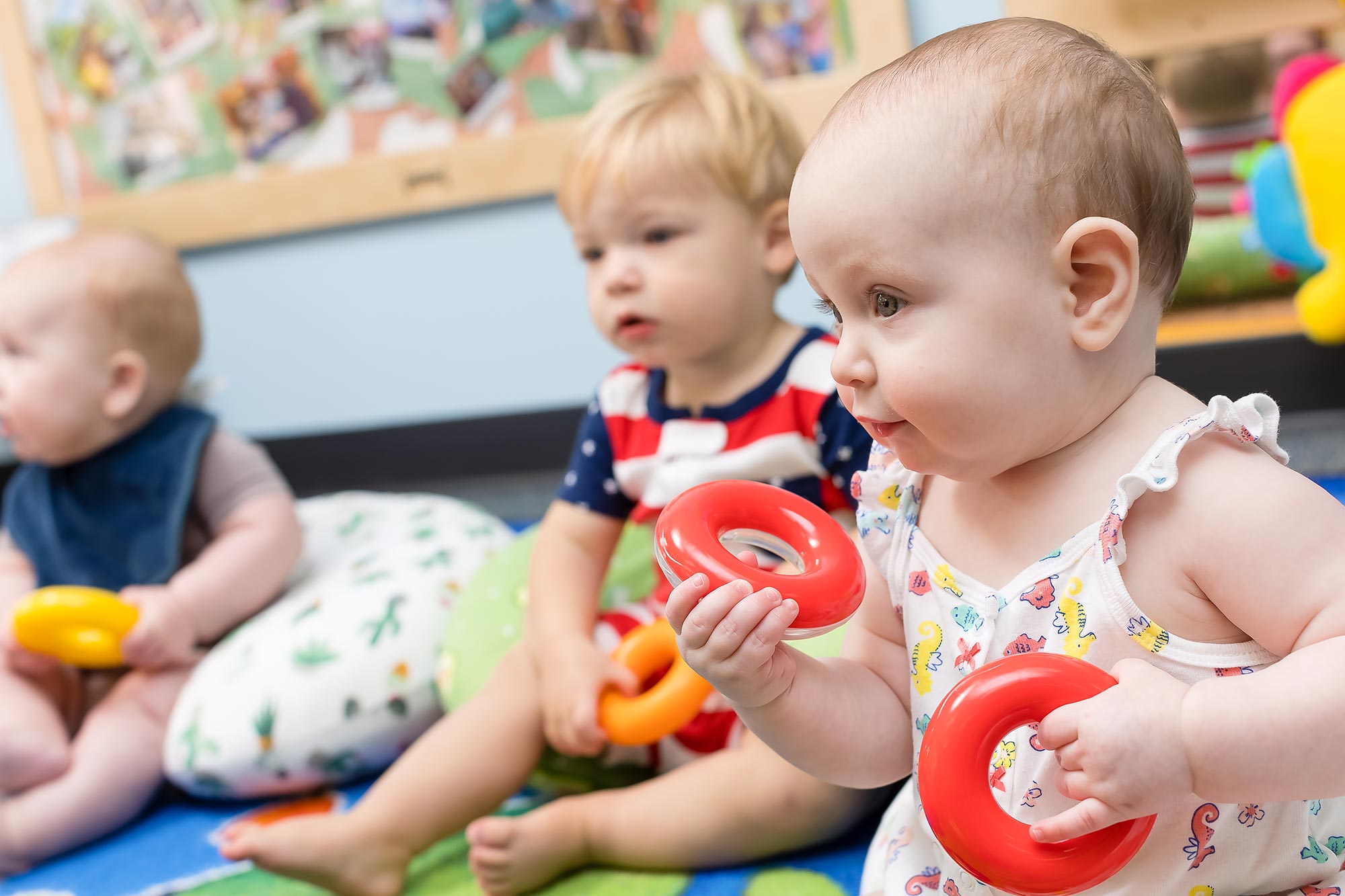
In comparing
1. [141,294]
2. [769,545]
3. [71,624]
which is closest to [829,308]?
[769,545]

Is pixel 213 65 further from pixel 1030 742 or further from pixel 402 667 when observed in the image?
pixel 1030 742

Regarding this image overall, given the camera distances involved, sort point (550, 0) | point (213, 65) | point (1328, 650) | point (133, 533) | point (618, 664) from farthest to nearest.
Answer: point (213, 65) → point (550, 0) → point (133, 533) → point (618, 664) → point (1328, 650)

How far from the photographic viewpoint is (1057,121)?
51 cm

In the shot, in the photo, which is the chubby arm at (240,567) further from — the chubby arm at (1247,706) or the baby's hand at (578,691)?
the chubby arm at (1247,706)

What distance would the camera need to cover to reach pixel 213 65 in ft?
6.89

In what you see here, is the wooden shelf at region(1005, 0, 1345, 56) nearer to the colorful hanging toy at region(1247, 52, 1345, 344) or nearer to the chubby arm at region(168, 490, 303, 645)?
the colorful hanging toy at region(1247, 52, 1345, 344)

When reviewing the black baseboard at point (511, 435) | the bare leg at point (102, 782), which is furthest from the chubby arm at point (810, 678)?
the black baseboard at point (511, 435)

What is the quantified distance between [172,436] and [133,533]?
0.11 m

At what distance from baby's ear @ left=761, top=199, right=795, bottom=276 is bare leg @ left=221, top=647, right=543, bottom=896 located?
0.39 m

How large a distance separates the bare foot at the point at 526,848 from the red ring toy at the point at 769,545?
1.01 ft

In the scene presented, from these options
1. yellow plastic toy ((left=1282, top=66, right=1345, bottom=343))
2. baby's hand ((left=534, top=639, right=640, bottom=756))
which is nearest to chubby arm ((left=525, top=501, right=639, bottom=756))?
baby's hand ((left=534, top=639, right=640, bottom=756))

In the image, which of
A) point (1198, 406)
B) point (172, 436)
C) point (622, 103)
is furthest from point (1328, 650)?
point (172, 436)

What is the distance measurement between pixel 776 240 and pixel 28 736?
32.7 inches

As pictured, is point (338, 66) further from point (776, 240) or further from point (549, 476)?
point (776, 240)
